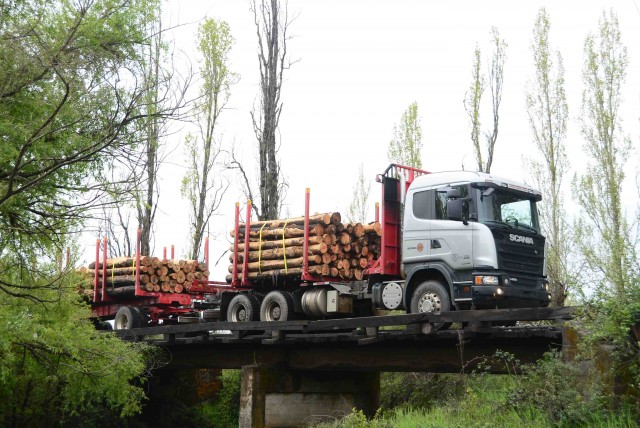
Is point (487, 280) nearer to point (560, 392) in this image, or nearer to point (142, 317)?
point (560, 392)

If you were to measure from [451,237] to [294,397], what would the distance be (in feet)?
17.1

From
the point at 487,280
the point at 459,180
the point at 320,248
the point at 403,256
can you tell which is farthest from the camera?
the point at 320,248

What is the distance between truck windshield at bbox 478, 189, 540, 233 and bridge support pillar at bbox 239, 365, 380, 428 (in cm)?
483

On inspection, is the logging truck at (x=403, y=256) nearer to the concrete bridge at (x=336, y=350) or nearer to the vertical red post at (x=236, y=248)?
the vertical red post at (x=236, y=248)

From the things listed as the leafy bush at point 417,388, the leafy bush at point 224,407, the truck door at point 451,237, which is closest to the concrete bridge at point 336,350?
the truck door at point 451,237

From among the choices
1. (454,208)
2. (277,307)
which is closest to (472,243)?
(454,208)

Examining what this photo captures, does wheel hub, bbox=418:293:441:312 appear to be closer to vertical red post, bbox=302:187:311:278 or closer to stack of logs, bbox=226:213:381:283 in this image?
stack of logs, bbox=226:213:381:283

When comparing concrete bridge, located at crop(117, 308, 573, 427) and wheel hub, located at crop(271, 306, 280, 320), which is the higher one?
wheel hub, located at crop(271, 306, 280, 320)

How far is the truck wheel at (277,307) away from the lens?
16344 mm

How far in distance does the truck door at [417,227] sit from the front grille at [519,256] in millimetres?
1280

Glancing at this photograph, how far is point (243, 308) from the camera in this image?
57.7 ft

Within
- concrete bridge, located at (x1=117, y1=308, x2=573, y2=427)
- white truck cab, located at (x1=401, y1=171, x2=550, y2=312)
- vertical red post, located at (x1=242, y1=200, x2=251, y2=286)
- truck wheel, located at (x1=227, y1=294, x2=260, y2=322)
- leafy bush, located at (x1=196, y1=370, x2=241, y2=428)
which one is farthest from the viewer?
leafy bush, located at (x1=196, y1=370, x2=241, y2=428)

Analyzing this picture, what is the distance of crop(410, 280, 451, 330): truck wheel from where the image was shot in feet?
44.7

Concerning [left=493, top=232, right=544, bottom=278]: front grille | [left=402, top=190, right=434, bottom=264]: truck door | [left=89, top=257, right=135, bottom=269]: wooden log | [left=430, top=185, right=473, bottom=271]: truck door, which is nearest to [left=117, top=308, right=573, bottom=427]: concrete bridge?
[left=493, top=232, right=544, bottom=278]: front grille
